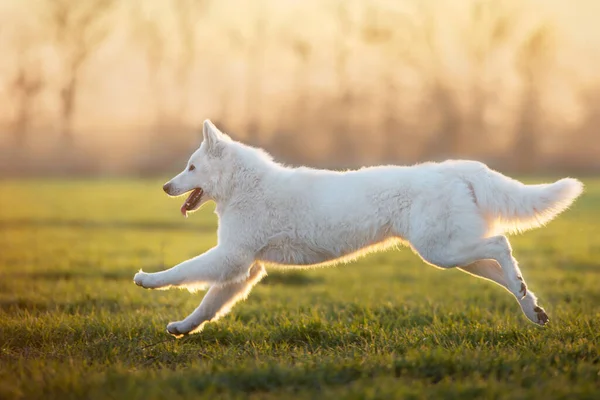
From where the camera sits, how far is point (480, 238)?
650cm

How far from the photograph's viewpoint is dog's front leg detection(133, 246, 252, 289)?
6.68 metres

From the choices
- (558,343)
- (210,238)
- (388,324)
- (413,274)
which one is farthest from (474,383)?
(210,238)

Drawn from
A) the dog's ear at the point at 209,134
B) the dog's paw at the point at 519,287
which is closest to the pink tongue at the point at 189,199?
the dog's ear at the point at 209,134

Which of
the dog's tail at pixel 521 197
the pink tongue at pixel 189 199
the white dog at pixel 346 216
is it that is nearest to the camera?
the white dog at pixel 346 216

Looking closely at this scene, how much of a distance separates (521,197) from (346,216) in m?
1.63

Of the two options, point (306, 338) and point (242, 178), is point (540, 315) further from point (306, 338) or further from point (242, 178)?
point (242, 178)

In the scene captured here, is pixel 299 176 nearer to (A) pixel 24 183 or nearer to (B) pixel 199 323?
(B) pixel 199 323

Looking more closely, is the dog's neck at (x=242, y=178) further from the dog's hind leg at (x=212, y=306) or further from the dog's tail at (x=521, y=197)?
the dog's tail at (x=521, y=197)

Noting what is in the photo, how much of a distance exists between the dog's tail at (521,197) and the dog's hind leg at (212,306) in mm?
2337

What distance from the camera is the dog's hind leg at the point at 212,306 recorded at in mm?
6996

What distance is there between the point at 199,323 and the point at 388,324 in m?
1.99

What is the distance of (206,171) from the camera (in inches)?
289

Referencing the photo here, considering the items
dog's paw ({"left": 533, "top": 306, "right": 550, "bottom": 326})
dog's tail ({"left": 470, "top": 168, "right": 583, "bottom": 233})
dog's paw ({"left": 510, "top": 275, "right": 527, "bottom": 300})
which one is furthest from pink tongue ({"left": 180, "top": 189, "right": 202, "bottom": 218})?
dog's paw ({"left": 533, "top": 306, "right": 550, "bottom": 326})

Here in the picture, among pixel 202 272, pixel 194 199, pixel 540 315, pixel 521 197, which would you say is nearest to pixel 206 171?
pixel 194 199
